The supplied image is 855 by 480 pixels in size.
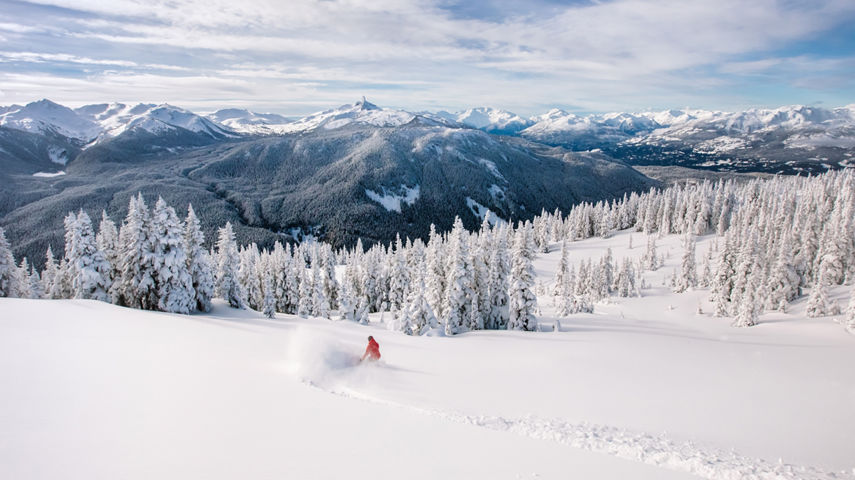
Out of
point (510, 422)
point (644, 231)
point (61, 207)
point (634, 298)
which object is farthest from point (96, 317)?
point (61, 207)

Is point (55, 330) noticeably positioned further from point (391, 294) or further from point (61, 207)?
point (61, 207)

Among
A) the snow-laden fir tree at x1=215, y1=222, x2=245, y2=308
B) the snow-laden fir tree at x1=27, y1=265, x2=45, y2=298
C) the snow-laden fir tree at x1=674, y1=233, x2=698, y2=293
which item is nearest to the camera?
the snow-laden fir tree at x1=215, y1=222, x2=245, y2=308

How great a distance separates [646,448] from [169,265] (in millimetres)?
29614

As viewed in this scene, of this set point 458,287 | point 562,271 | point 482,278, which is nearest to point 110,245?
point 458,287

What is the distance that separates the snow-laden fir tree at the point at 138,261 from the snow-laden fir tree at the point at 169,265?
463 millimetres

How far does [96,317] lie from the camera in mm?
16469

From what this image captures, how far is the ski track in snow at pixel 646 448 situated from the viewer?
8.45 m

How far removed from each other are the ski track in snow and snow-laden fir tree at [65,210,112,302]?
29.7 meters

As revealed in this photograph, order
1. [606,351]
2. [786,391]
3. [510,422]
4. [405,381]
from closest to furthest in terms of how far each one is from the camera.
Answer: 1. [510,422]
2. [405,381]
3. [786,391]
4. [606,351]

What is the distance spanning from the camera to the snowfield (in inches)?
275

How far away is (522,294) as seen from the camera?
3148 centimetres

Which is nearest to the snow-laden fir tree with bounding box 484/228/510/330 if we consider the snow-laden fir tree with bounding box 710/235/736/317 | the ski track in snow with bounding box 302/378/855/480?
the ski track in snow with bounding box 302/378/855/480

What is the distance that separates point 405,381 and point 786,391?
14.3 meters

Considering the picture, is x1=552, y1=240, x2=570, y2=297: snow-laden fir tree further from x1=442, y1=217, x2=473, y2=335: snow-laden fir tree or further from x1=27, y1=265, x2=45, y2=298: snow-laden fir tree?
x1=27, y1=265, x2=45, y2=298: snow-laden fir tree
